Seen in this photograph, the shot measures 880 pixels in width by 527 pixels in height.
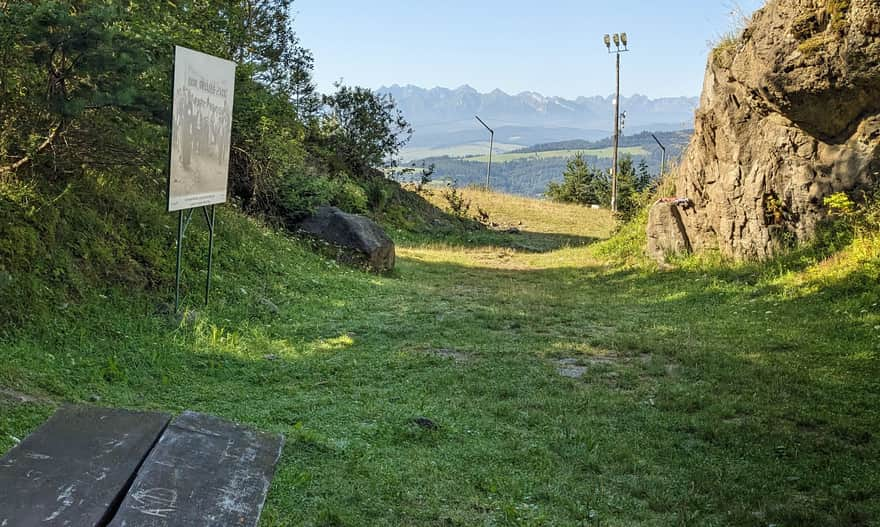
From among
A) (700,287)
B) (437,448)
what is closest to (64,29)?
(437,448)

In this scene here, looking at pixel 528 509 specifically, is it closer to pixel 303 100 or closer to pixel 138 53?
pixel 138 53

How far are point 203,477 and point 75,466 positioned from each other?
44cm

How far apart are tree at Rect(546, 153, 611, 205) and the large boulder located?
32405 millimetres

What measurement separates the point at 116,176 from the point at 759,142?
36.1ft

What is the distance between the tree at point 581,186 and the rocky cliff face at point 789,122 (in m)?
31.8

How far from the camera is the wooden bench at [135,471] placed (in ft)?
7.99

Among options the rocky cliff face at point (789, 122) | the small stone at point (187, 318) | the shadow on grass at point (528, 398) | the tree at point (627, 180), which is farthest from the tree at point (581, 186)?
the small stone at point (187, 318)

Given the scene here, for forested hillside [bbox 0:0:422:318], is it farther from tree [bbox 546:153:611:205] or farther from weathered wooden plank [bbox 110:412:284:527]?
tree [bbox 546:153:611:205]

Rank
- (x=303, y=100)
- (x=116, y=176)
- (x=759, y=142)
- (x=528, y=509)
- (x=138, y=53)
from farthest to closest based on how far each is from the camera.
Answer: (x=303, y=100)
(x=759, y=142)
(x=116, y=176)
(x=138, y=53)
(x=528, y=509)

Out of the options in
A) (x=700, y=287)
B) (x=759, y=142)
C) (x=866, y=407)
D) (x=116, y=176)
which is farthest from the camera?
(x=759, y=142)

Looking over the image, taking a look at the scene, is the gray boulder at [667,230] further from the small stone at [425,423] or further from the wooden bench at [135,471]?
the wooden bench at [135,471]

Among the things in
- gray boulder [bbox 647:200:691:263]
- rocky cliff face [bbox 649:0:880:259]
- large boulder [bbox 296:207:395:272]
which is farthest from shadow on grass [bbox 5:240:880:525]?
gray boulder [bbox 647:200:691:263]

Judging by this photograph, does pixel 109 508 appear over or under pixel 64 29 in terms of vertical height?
under

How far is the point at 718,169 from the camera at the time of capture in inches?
615
